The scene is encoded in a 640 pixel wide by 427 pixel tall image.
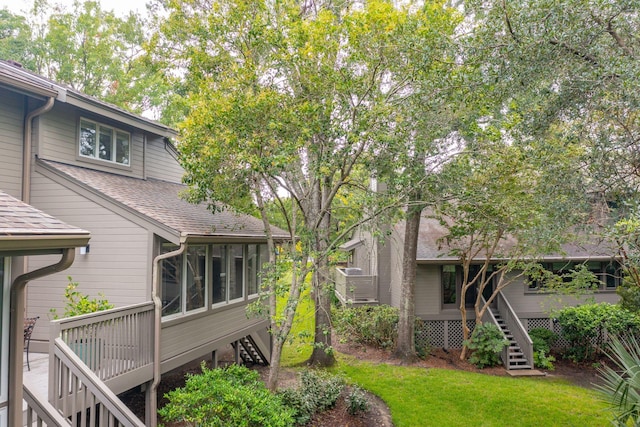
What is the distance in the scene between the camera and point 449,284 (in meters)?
15.1

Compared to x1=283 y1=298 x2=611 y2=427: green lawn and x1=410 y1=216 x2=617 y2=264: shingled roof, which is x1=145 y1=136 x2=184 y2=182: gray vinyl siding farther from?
x1=410 y1=216 x2=617 y2=264: shingled roof

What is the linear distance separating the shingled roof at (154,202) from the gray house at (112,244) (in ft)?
0.13

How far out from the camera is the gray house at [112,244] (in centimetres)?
673

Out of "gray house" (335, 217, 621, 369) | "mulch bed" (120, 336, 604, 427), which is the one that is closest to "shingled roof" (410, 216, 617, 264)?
"gray house" (335, 217, 621, 369)

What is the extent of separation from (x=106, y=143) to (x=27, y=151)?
80.3 inches

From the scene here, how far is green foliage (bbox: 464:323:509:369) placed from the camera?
42.1ft

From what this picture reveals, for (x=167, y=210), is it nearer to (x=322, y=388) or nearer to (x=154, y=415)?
(x=154, y=415)

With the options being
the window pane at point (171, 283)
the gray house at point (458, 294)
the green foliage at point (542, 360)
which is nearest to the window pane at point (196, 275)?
the window pane at point (171, 283)

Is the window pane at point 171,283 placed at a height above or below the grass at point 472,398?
above

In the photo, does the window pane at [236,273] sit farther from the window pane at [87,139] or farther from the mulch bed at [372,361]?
the window pane at [87,139]

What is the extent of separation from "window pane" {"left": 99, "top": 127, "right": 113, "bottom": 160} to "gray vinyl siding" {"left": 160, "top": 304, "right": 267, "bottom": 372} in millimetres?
4696

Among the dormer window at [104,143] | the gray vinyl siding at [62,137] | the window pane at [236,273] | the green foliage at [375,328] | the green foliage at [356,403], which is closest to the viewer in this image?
the gray vinyl siding at [62,137]

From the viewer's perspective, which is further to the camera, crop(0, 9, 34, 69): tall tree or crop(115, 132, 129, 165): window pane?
crop(0, 9, 34, 69): tall tree

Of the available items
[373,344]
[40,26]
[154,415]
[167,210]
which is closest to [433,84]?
[167,210]
